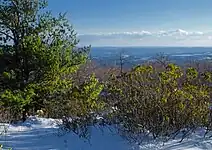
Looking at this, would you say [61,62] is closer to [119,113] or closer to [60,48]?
[60,48]

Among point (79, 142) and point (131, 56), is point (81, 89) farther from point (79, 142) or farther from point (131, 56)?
point (131, 56)

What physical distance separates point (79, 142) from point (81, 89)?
7.19 metres

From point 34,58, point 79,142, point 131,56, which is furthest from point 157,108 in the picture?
point 131,56

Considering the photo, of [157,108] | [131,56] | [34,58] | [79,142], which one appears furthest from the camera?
[131,56]

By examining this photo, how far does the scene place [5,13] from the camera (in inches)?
523

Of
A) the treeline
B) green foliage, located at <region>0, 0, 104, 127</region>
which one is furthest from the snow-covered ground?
green foliage, located at <region>0, 0, 104, 127</region>

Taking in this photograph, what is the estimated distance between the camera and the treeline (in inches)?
296

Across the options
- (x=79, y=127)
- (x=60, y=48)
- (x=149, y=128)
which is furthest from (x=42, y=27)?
(x=149, y=128)

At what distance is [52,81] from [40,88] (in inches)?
19.3

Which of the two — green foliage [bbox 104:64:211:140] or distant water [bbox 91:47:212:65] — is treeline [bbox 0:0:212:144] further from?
distant water [bbox 91:47:212:65]

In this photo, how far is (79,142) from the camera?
7.57 m

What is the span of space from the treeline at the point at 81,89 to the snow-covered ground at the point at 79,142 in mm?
211

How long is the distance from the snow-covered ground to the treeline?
211 millimetres

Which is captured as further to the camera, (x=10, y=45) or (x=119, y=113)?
(x=10, y=45)
